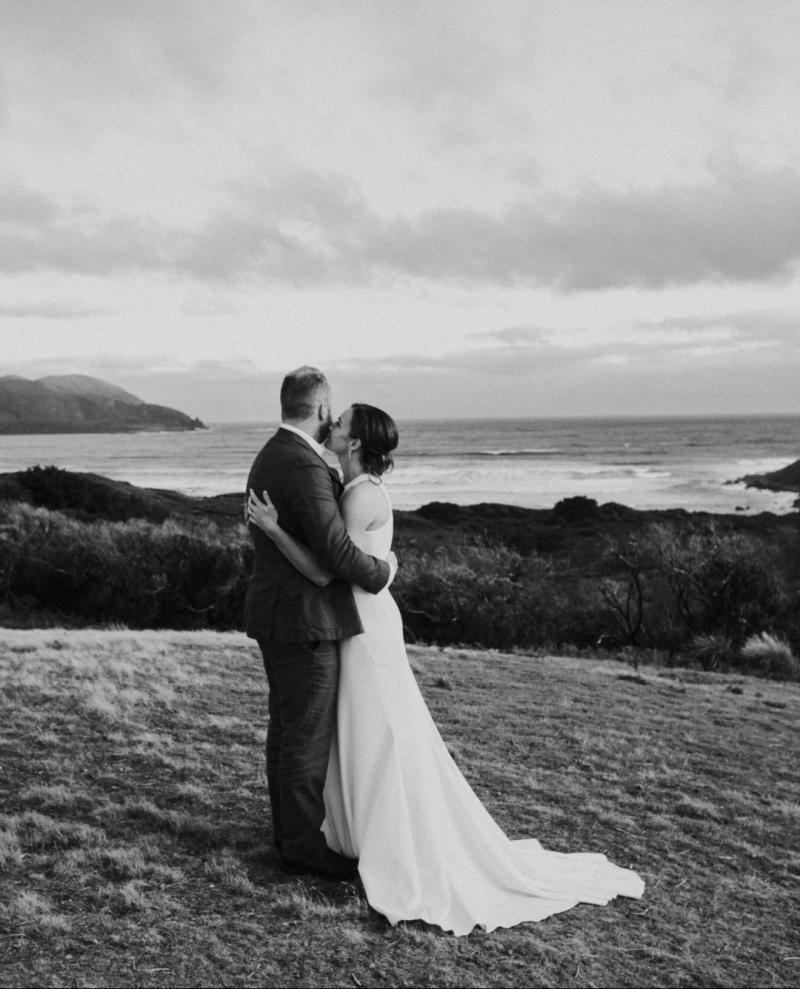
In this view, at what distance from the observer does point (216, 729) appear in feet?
26.2

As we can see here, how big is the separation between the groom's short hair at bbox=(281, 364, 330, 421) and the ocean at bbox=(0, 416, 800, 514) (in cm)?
3105

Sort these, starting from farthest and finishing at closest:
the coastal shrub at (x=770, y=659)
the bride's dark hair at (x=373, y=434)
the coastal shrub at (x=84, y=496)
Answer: the coastal shrub at (x=84, y=496)
the coastal shrub at (x=770, y=659)
the bride's dark hair at (x=373, y=434)

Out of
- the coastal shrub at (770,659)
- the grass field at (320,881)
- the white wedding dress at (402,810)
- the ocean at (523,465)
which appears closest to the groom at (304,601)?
the white wedding dress at (402,810)

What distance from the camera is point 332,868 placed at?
4.62 metres

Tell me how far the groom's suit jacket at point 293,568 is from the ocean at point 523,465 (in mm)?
30962

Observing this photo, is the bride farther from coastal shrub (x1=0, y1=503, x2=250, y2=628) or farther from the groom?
coastal shrub (x1=0, y1=503, x2=250, y2=628)

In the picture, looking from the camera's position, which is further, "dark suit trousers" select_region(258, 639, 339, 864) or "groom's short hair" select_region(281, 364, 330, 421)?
"dark suit trousers" select_region(258, 639, 339, 864)

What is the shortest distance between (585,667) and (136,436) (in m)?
155

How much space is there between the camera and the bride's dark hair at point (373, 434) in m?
4.30

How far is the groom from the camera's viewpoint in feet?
13.8

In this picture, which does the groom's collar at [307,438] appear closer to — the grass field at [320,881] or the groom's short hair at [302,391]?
the groom's short hair at [302,391]

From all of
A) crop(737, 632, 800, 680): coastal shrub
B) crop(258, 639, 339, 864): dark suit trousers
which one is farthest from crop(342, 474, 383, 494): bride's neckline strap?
crop(737, 632, 800, 680): coastal shrub

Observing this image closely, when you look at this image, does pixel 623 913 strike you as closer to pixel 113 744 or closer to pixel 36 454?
pixel 113 744

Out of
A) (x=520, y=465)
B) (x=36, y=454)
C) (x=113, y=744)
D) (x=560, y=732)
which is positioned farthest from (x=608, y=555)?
(x=36, y=454)
